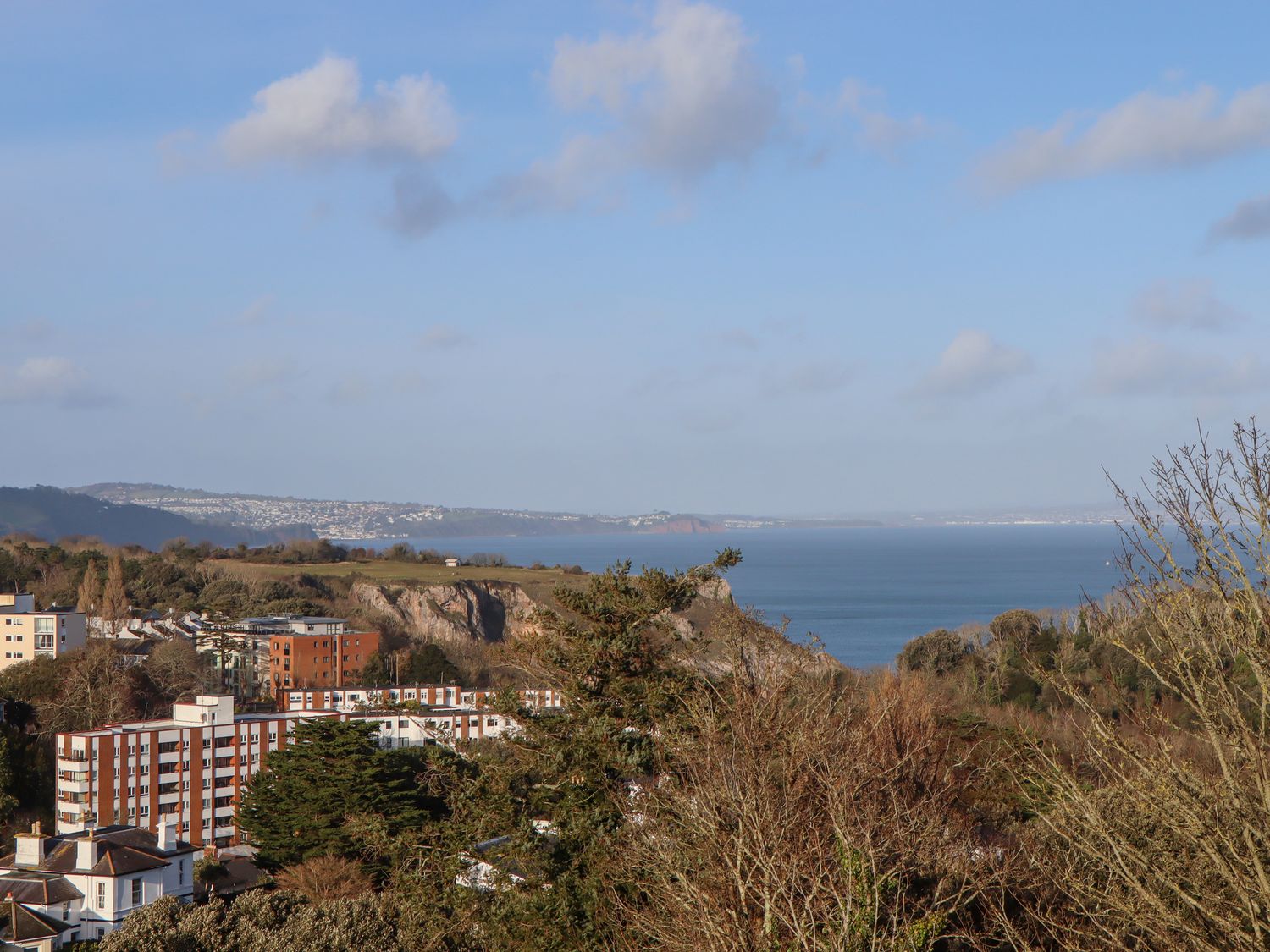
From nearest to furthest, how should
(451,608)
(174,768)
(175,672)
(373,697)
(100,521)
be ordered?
(174,768) < (373,697) < (175,672) < (451,608) < (100,521)

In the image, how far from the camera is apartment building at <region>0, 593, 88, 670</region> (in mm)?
37625

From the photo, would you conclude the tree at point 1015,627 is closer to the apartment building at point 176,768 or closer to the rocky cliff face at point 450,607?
the apartment building at point 176,768

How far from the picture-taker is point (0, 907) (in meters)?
15.4

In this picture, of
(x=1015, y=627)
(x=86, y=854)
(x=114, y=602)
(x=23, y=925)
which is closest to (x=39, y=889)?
(x=86, y=854)

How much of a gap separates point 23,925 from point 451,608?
43400 millimetres

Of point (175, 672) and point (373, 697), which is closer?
point (373, 697)

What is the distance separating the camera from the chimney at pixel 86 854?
1694 centimetres

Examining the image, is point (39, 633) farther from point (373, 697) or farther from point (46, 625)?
point (373, 697)

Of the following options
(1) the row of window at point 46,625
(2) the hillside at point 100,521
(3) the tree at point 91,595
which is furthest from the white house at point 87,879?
(2) the hillside at point 100,521

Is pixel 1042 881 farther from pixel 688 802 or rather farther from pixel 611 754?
pixel 611 754

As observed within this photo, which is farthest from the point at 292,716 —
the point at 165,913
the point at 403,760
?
the point at 165,913

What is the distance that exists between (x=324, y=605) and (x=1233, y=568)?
50.3m

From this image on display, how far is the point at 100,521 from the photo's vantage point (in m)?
159

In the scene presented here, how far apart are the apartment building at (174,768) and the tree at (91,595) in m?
17.5
